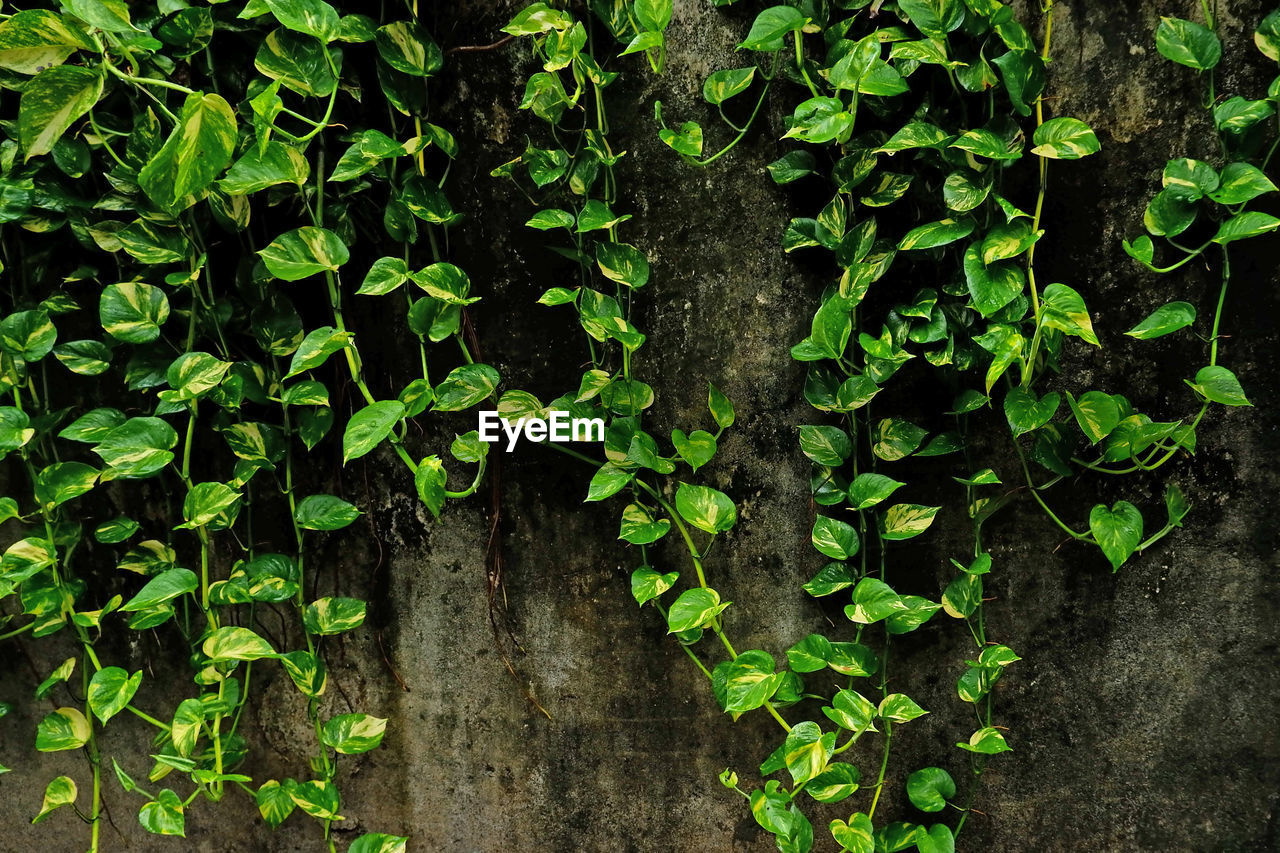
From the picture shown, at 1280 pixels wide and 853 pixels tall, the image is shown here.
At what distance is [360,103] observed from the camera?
113cm

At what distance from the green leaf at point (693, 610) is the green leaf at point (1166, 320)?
0.69 metres

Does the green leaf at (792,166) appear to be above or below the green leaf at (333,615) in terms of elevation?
above

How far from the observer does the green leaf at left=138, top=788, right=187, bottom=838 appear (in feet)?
3.40

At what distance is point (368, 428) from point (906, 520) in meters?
Result: 0.81

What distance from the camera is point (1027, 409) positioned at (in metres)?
0.96

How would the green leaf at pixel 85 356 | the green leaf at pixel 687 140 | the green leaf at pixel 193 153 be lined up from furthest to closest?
the green leaf at pixel 85 356 → the green leaf at pixel 687 140 → the green leaf at pixel 193 153

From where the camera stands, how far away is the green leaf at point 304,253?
3.19 feet

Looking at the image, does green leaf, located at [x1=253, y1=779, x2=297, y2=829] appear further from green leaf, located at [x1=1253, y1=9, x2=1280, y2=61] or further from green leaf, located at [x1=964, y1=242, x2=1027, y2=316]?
green leaf, located at [x1=1253, y1=9, x2=1280, y2=61]

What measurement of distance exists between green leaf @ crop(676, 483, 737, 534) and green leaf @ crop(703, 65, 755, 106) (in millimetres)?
587

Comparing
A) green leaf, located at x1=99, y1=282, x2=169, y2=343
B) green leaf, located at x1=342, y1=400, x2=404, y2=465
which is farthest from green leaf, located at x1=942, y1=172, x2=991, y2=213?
green leaf, located at x1=99, y1=282, x2=169, y2=343

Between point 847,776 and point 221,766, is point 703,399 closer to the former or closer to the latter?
point 847,776

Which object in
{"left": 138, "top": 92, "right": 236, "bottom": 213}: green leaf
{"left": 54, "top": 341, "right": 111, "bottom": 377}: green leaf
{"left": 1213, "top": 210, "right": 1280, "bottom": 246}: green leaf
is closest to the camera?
{"left": 138, "top": 92, "right": 236, "bottom": 213}: green leaf

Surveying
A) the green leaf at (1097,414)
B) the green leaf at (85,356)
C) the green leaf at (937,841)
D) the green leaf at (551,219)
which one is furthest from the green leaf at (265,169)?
the green leaf at (937,841)

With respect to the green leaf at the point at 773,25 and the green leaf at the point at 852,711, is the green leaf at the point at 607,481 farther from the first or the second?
the green leaf at the point at 773,25
